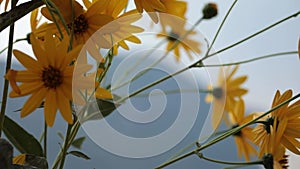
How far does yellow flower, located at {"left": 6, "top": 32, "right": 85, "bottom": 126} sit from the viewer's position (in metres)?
0.29

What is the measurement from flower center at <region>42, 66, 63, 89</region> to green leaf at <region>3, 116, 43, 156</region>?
0.07m

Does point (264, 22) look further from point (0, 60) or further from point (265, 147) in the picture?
point (265, 147)

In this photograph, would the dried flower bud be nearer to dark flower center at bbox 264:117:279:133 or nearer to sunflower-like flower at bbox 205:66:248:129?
sunflower-like flower at bbox 205:66:248:129

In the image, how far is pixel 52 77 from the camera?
29 cm

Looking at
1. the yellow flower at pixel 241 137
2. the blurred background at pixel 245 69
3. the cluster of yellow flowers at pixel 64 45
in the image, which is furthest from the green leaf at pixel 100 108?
the blurred background at pixel 245 69

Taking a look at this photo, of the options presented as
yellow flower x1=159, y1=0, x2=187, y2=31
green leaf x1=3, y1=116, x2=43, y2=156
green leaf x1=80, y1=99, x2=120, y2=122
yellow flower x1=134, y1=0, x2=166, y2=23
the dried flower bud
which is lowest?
green leaf x1=3, y1=116, x2=43, y2=156

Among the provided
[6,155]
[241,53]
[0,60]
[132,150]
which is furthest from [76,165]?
[6,155]

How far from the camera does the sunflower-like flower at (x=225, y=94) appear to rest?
16.1 inches

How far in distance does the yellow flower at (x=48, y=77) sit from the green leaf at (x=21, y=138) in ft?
0.20

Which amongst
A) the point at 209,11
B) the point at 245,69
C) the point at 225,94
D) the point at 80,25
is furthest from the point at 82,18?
the point at 245,69

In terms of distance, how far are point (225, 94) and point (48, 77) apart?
0.18 metres

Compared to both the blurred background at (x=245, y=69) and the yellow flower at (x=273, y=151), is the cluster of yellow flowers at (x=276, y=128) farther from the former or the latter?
the blurred background at (x=245, y=69)

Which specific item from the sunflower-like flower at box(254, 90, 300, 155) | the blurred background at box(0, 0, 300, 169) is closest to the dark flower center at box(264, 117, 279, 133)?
the sunflower-like flower at box(254, 90, 300, 155)

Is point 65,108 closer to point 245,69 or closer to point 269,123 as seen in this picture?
point 269,123
